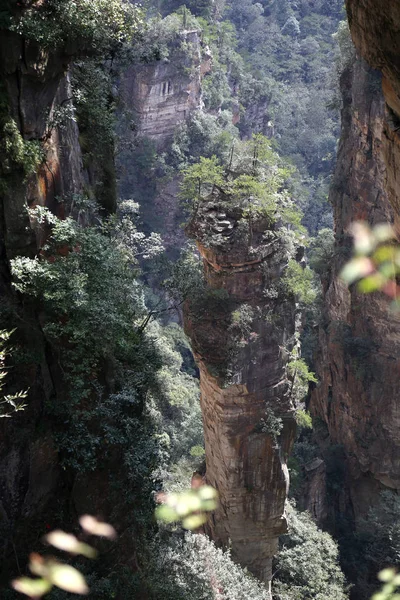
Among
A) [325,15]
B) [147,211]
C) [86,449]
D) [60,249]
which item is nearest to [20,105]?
[60,249]

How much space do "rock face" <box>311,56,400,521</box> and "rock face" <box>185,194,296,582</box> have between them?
5.68 m

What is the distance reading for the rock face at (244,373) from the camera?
45.5 ft

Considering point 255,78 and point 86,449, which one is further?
point 255,78

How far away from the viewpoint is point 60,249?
8.85m

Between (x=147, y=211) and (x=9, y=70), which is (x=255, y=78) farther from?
(x=9, y=70)

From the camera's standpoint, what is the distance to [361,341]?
19688mm

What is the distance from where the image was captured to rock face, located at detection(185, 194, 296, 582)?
13.9 meters

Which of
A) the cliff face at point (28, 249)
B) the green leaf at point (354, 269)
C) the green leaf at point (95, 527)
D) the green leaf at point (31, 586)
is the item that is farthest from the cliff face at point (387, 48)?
the green leaf at point (354, 269)

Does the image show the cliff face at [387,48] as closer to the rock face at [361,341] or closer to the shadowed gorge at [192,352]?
the shadowed gorge at [192,352]

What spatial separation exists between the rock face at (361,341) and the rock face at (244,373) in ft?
18.6

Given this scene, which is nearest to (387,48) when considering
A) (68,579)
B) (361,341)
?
(68,579)

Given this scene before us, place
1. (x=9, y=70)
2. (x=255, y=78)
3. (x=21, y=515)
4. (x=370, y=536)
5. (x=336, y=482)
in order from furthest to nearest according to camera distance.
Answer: (x=255, y=78) → (x=336, y=482) → (x=370, y=536) → (x=21, y=515) → (x=9, y=70)

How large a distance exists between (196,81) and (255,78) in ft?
41.0

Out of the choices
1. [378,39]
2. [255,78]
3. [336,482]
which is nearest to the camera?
[378,39]
